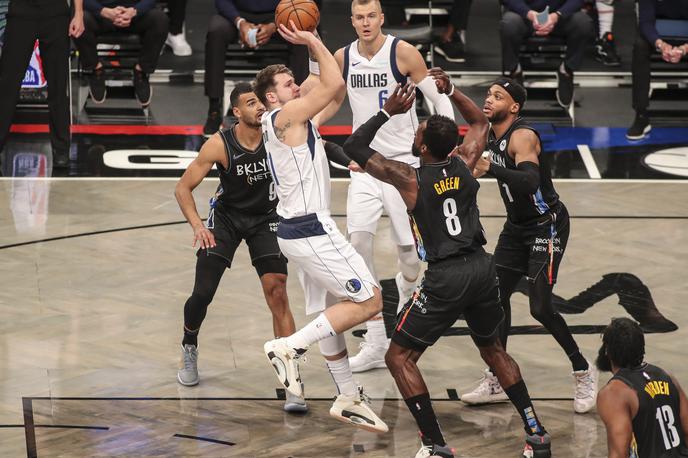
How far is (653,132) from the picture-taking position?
12.9 meters

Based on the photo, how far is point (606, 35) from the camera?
14.5 meters

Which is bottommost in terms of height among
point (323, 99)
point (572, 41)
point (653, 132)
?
point (653, 132)

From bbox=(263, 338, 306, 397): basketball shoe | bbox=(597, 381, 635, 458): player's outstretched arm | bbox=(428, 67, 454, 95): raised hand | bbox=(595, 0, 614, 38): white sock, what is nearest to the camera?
bbox=(597, 381, 635, 458): player's outstretched arm

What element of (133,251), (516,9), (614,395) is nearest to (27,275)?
(133,251)

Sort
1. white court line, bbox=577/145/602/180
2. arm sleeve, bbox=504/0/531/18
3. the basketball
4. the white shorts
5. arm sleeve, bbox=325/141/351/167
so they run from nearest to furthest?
the white shorts < arm sleeve, bbox=325/141/351/167 < the basketball < white court line, bbox=577/145/602/180 < arm sleeve, bbox=504/0/531/18

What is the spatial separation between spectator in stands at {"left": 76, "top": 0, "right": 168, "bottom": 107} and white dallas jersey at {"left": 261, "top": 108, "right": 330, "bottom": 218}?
6.30m

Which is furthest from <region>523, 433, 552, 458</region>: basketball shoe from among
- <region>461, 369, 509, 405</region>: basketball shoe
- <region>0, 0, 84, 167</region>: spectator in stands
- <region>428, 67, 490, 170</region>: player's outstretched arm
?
<region>0, 0, 84, 167</region>: spectator in stands

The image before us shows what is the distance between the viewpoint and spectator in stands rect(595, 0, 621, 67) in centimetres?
1450

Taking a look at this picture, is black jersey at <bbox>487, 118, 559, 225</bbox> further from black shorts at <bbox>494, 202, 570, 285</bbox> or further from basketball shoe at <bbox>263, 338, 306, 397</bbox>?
basketball shoe at <bbox>263, 338, 306, 397</bbox>

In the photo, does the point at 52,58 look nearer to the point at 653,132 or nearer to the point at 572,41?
the point at 572,41

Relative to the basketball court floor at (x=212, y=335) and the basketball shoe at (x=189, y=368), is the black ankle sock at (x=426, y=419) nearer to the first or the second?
the basketball court floor at (x=212, y=335)

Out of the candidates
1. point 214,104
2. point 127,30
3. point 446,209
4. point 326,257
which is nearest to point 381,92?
point 326,257

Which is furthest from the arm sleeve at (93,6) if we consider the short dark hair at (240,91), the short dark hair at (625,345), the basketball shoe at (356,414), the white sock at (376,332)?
the short dark hair at (625,345)

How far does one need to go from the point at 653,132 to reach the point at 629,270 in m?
4.09
